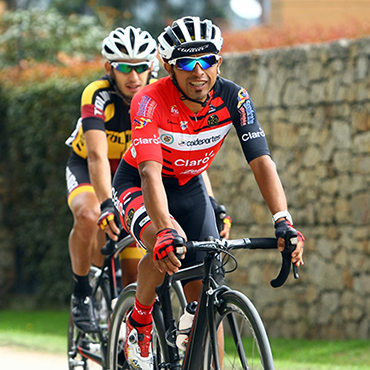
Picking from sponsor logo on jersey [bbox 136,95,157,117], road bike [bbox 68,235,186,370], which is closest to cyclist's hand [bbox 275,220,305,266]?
sponsor logo on jersey [bbox 136,95,157,117]

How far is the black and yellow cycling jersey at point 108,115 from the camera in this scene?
5484mm

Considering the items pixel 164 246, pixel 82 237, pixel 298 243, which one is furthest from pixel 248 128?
pixel 82 237

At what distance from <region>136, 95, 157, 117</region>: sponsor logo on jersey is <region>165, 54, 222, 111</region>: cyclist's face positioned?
7.5 inches

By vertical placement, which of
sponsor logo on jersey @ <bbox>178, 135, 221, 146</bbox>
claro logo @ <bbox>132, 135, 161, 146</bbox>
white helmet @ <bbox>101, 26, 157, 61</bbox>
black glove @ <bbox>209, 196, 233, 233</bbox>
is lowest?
black glove @ <bbox>209, 196, 233, 233</bbox>

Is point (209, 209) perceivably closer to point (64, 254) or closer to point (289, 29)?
point (289, 29)

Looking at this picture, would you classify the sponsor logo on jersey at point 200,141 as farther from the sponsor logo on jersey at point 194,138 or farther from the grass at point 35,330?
the grass at point 35,330

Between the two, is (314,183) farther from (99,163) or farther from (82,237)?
(99,163)

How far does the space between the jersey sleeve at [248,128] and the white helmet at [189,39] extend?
1.09ft

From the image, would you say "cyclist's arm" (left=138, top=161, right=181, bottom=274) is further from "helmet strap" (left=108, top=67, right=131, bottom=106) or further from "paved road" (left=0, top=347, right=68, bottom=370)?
"paved road" (left=0, top=347, right=68, bottom=370)

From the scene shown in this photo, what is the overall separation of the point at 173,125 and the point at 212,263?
2.67 feet

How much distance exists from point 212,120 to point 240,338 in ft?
4.07

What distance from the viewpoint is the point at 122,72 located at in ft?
18.3

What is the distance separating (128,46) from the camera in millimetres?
5590

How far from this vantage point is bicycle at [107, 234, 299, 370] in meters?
3.53
